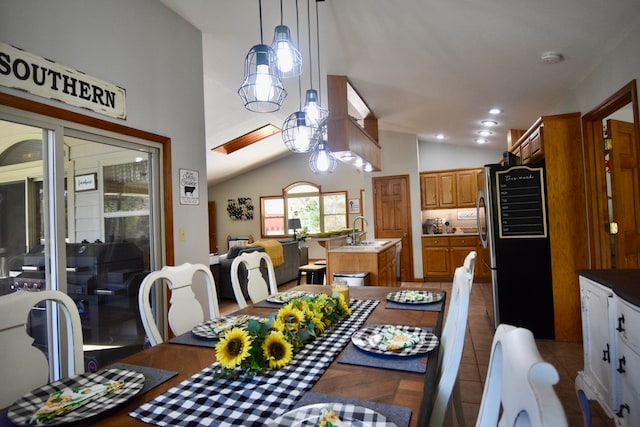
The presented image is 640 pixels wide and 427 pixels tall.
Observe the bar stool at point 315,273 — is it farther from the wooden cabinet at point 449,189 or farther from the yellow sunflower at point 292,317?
the yellow sunflower at point 292,317

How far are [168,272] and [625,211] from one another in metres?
3.39

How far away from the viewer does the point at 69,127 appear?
2.22 meters

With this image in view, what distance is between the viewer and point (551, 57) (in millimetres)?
2604

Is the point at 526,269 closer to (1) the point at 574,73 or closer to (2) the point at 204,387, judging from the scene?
(1) the point at 574,73

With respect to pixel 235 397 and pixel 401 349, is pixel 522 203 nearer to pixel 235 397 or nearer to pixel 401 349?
pixel 401 349

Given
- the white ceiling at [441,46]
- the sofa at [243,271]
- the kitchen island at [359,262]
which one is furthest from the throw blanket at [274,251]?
the white ceiling at [441,46]

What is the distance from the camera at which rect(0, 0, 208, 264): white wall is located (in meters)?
2.03

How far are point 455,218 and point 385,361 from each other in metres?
6.63

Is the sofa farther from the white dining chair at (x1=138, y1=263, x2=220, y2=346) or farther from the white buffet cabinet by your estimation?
the white buffet cabinet

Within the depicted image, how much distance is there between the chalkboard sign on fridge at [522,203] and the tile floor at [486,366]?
1.04 meters

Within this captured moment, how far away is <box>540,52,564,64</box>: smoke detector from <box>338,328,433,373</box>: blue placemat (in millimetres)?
2517

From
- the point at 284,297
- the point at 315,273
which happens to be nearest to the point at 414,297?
the point at 284,297

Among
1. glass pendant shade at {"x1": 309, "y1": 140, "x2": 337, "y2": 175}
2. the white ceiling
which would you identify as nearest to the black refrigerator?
the white ceiling

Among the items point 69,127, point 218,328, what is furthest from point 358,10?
point 218,328
